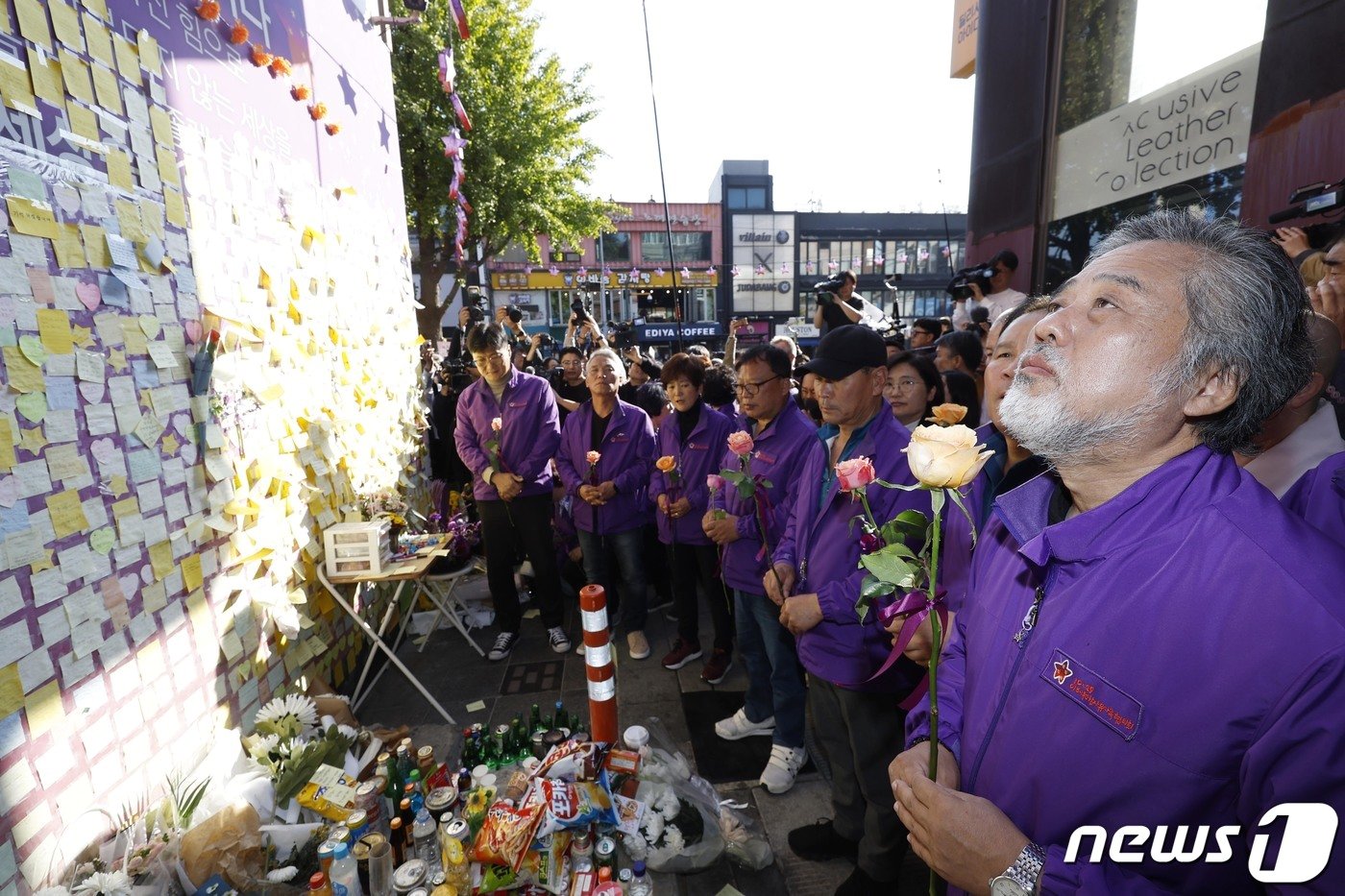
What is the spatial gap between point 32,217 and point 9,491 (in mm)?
841

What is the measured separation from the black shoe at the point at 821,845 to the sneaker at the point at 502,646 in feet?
7.68

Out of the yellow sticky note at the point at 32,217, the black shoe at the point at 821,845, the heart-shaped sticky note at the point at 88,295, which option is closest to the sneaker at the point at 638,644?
the black shoe at the point at 821,845

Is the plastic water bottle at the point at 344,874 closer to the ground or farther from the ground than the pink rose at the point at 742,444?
closer to the ground

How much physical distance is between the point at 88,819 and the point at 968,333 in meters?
4.63

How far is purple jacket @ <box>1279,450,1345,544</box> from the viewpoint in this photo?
1371 millimetres

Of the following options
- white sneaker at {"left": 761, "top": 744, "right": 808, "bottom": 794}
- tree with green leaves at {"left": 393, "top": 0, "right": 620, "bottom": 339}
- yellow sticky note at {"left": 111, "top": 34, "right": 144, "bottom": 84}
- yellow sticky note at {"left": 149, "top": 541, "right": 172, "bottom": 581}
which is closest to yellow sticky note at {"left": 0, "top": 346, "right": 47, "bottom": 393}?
yellow sticky note at {"left": 149, "top": 541, "right": 172, "bottom": 581}

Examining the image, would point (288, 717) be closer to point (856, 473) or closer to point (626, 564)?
point (626, 564)

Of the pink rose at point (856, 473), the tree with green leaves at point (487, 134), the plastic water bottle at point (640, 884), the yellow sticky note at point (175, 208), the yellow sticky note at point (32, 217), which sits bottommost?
the plastic water bottle at point (640, 884)

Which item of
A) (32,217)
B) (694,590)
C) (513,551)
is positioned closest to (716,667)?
(694,590)

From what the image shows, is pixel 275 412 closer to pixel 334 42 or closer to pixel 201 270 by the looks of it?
pixel 201 270

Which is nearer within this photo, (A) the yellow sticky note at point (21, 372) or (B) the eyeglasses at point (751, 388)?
(A) the yellow sticky note at point (21, 372)

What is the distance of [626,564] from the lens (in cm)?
430

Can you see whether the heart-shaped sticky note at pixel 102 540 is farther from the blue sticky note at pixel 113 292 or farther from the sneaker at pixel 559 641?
the sneaker at pixel 559 641

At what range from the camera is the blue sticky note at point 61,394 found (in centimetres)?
196
